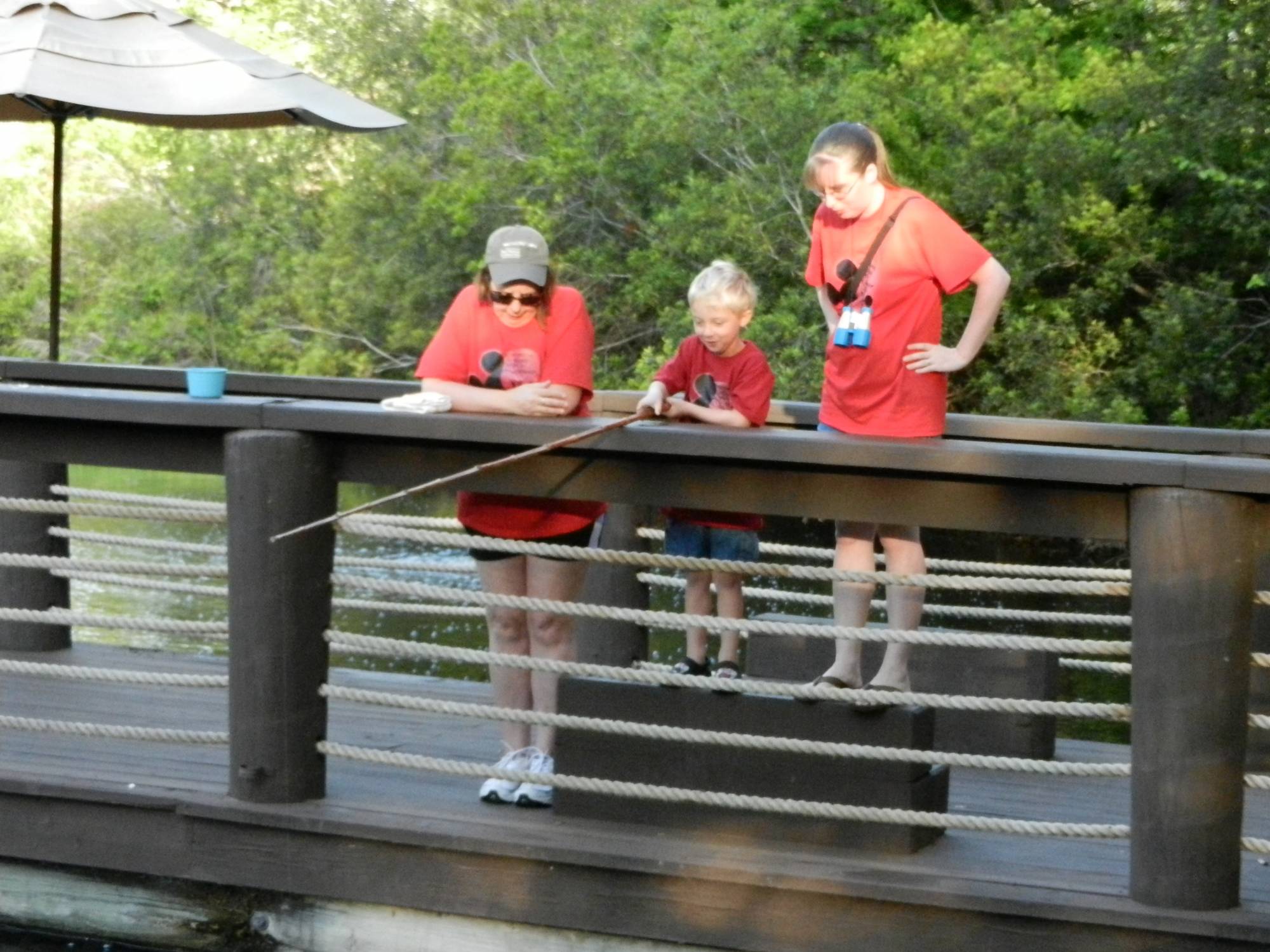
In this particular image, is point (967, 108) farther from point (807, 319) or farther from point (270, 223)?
point (270, 223)

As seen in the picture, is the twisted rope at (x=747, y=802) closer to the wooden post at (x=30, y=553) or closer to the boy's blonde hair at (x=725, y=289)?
the boy's blonde hair at (x=725, y=289)

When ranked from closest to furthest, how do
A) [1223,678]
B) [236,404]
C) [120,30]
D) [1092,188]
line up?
[1223,678] < [236,404] < [120,30] < [1092,188]

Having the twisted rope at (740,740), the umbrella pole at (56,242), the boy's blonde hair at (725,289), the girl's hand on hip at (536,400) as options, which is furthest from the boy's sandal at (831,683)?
the umbrella pole at (56,242)

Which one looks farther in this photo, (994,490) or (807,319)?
(807,319)

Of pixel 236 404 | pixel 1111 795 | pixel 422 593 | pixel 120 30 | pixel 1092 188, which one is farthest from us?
pixel 1092 188

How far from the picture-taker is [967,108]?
14.8 m

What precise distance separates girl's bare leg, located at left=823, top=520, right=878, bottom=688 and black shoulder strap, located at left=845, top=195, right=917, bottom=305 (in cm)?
49

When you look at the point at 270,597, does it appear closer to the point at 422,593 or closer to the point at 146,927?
the point at 422,593

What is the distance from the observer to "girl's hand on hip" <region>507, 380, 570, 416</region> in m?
3.34

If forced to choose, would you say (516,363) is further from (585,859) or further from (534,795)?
(585,859)

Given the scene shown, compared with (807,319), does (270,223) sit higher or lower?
higher

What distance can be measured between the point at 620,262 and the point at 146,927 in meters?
14.1

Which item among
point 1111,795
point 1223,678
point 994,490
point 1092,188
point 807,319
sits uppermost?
point 1092,188

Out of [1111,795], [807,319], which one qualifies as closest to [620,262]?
[807,319]
